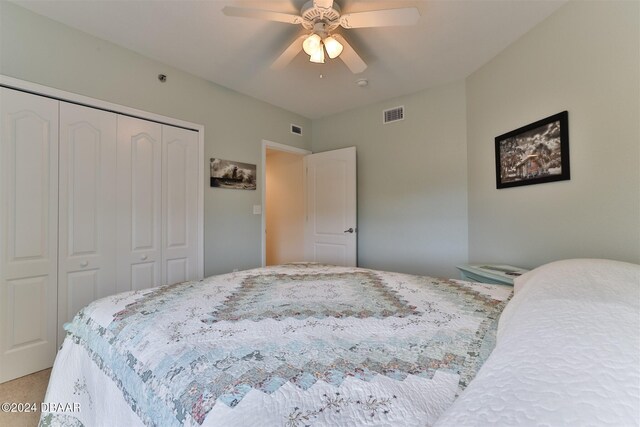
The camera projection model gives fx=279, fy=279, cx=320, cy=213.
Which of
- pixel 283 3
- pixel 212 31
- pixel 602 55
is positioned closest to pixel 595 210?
pixel 602 55

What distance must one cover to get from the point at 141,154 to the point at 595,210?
3340mm

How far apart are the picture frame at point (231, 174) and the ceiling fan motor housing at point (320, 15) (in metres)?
1.74

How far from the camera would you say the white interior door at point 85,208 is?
6.83 ft

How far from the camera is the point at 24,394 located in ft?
5.76

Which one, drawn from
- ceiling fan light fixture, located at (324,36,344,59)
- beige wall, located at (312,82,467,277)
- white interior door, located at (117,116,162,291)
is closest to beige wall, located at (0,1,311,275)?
white interior door, located at (117,116,162,291)

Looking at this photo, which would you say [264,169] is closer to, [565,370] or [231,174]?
[231,174]

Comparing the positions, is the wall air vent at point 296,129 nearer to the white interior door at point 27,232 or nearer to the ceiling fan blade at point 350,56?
the ceiling fan blade at point 350,56

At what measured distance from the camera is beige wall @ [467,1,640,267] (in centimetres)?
145

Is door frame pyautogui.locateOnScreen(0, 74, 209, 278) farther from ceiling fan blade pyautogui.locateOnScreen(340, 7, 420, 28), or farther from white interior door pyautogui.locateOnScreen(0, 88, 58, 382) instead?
ceiling fan blade pyautogui.locateOnScreen(340, 7, 420, 28)

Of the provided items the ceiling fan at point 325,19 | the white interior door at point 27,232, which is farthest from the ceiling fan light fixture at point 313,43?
the white interior door at point 27,232

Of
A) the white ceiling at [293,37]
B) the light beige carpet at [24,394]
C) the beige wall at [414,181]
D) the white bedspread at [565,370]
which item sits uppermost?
the white ceiling at [293,37]

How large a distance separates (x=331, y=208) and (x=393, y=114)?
1.41 meters

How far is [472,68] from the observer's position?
2686 mm

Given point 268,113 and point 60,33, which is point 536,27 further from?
point 60,33
